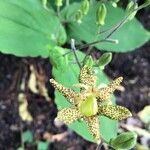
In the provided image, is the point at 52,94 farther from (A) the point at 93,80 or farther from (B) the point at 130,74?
(A) the point at 93,80

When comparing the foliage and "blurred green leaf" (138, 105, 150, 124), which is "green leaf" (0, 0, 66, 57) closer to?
the foliage

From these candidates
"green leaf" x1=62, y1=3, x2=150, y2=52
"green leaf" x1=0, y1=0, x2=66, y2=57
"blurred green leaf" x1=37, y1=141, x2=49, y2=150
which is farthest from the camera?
"blurred green leaf" x1=37, y1=141, x2=49, y2=150

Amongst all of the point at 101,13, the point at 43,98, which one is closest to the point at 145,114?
the point at 43,98

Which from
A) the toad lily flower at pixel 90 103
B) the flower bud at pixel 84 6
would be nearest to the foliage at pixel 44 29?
the flower bud at pixel 84 6

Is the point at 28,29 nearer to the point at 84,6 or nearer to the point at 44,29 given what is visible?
the point at 44,29

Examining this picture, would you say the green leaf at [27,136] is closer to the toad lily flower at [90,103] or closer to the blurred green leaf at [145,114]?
the blurred green leaf at [145,114]

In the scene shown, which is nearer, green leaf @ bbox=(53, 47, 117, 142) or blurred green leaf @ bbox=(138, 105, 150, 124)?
green leaf @ bbox=(53, 47, 117, 142)

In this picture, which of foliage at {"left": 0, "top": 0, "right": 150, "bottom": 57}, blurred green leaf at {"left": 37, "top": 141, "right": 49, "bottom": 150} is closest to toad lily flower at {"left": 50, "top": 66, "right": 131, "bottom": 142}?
foliage at {"left": 0, "top": 0, "right": 150, "bottom": 57}
